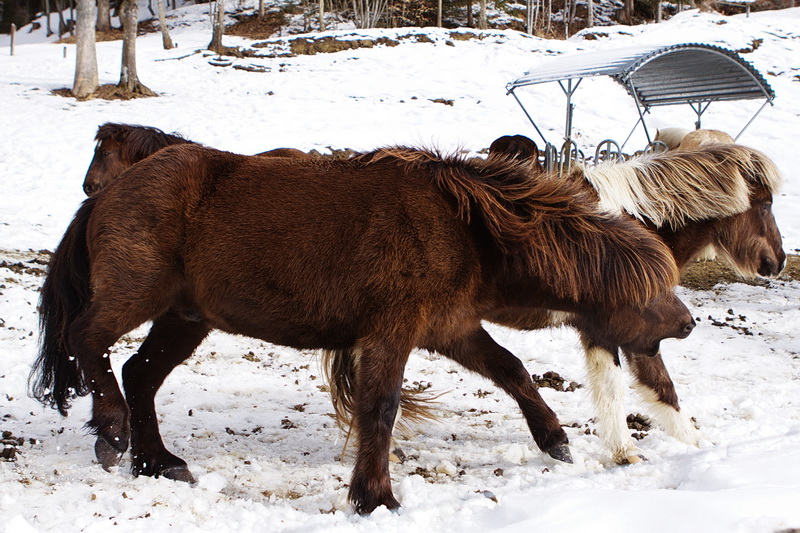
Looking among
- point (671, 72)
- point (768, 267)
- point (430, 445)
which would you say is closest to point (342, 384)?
point (430, 445)

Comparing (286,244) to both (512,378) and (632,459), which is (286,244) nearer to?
(512,378)

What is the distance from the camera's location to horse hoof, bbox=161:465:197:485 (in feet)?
12.0

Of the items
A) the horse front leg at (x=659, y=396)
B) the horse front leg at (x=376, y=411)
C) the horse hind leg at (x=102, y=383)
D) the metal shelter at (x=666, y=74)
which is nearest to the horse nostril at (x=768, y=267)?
the horse front leg at (x=659, y=396)

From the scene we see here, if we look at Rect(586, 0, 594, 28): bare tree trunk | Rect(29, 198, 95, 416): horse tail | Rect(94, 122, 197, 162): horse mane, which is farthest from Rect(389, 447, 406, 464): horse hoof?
Rect(586, 0, 594, 28): bare tree trunk

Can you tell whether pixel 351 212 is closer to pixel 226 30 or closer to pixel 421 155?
pixel 421 155

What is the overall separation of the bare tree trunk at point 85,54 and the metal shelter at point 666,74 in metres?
13.3

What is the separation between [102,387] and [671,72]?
1254cm

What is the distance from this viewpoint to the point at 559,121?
19922 mm

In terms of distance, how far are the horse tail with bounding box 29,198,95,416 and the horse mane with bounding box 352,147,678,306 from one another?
1.88 metres

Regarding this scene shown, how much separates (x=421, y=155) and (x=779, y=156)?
16521 mm

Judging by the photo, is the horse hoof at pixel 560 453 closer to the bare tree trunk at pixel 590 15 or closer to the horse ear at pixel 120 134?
the horse ear at pixel 120 134

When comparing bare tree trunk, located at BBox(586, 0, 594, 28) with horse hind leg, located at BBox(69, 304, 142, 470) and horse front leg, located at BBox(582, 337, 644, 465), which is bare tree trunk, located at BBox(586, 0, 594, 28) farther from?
horse hind leg, located at BBox(69, 304, 142, 470)

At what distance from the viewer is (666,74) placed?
13695 millimetres

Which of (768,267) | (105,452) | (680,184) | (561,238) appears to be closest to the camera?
(561,238)
